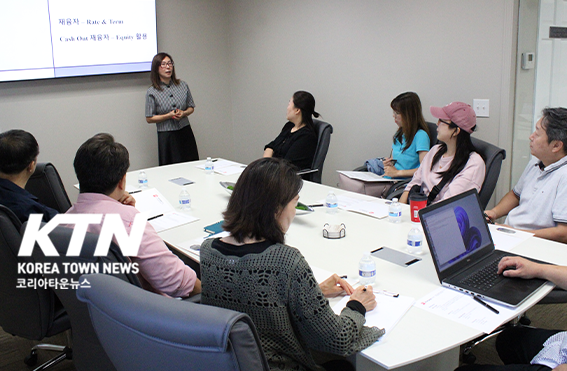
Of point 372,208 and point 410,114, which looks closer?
point 372,208

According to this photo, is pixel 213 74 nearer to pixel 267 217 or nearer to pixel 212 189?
pixel 212 189

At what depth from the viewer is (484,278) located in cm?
184

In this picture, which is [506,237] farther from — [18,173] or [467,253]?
[18,173]

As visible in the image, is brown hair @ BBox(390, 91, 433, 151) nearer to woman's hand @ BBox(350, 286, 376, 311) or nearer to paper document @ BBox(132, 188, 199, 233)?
paper document @ BBox(132, 188, 199, 233)

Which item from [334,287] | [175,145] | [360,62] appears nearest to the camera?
[334,287]

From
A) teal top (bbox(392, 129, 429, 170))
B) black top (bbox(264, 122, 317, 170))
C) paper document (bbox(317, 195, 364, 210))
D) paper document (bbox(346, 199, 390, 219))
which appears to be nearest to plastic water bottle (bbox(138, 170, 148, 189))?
black top (bbox(264, 122, 317, 170))

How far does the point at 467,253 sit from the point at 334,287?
581mm

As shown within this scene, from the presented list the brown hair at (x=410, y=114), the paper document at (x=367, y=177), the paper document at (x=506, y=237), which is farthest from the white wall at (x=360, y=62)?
the paper document at (x=506, y=237)

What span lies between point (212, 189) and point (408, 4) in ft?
7.57

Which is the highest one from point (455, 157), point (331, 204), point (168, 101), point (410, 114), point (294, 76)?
point (294, 76)

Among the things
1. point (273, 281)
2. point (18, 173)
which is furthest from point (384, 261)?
point (18, 173)

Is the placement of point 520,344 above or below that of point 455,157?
below

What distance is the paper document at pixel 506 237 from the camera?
7.17 ft

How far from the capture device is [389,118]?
447cm
